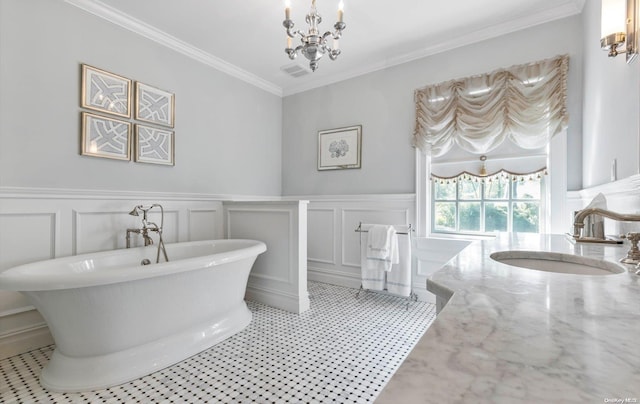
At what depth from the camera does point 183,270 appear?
182 centimetres

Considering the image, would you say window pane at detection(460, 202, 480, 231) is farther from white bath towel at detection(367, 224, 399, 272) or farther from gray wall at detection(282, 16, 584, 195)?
white bath towel at detection(367, 224, 399, 272)

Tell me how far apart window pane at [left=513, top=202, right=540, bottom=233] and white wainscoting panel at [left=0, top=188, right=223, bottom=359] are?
128 inches

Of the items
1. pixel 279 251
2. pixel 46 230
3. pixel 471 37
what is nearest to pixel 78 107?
pixel 46 230

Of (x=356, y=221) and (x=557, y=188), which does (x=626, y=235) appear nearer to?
(x=557, y=188)

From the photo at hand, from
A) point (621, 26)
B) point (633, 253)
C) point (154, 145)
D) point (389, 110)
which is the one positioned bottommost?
point (633, 253)

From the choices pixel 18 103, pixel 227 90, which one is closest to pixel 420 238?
pixel 227 90

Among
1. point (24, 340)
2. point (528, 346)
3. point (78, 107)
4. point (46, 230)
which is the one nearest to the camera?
point (528, 346)

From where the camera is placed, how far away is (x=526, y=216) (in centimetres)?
260

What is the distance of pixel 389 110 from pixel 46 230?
10.5 feet

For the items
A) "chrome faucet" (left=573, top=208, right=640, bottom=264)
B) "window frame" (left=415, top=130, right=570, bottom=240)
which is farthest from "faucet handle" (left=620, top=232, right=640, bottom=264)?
"window frame" (left=415, top=130, right=570, bottom=240)

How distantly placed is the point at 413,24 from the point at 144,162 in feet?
8.86

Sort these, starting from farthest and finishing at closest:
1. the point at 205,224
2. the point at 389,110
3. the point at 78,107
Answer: the point at 389,110 → the point at 205,224 → the point at 78,107

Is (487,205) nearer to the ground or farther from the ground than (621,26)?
nearer to the ground

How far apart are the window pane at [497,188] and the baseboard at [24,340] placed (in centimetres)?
373
